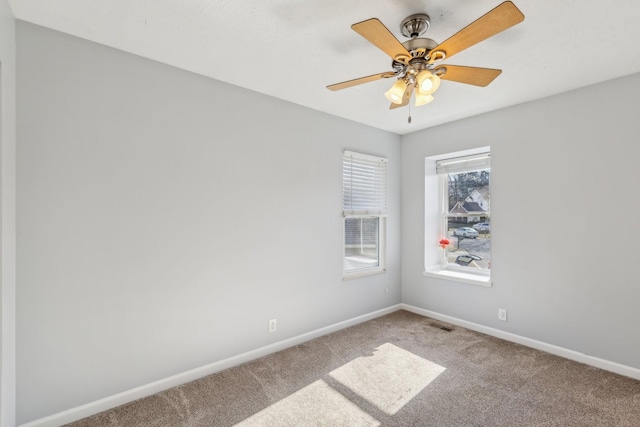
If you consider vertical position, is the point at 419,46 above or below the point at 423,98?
above

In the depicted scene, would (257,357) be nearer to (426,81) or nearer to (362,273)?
(362,273)

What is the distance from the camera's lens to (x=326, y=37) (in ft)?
6.50

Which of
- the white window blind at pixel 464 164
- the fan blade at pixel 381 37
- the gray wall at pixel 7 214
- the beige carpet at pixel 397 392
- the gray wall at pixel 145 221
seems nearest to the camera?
the fan blade at pixel 381 37

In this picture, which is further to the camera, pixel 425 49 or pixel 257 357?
pixel 257 357

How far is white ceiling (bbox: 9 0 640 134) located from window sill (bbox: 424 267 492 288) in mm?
2058

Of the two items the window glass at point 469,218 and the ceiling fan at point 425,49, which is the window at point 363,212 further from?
the ceiling fan at point 425,49

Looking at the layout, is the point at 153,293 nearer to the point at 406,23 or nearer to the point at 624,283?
the point at 406,23

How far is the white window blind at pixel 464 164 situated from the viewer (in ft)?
11.8

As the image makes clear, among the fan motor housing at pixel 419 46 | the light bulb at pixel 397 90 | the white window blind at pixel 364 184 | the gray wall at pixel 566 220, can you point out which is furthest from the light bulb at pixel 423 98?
the gray wall at pixel 566 220

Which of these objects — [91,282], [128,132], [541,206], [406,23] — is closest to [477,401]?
[541,206]

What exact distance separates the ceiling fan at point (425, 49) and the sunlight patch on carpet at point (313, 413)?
216 cm

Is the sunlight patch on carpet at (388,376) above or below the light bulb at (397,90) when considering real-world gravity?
below

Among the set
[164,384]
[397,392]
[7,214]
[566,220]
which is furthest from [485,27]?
[164,384]

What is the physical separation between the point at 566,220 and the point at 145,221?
3716 mm
